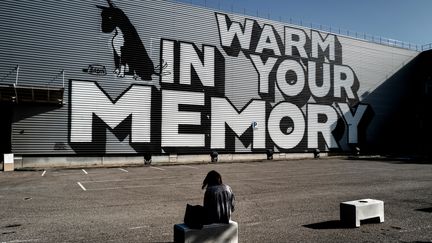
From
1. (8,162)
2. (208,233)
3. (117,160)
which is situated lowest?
(117,160)

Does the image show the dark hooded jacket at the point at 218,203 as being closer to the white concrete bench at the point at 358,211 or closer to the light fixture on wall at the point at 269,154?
the white concrete bench at the point at 358,211

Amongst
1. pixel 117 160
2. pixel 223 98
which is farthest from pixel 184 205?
pixel 223 98

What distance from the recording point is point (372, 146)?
4694 cm

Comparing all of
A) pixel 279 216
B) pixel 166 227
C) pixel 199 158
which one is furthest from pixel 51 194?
pixel 199 158

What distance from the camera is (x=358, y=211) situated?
976cm

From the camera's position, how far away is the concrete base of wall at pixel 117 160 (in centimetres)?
2845

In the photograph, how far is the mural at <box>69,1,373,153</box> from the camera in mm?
31828

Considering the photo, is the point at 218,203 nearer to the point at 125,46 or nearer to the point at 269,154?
the point at 125,46

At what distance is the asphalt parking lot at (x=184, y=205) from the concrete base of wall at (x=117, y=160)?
7511 mm

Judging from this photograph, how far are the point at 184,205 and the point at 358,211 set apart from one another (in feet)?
19.2

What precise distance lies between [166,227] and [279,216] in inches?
131

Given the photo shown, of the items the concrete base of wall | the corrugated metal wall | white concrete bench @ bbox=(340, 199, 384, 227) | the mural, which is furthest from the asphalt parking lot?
the mural

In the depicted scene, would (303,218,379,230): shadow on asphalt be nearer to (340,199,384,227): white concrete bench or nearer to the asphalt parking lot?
the asphalt parking lot

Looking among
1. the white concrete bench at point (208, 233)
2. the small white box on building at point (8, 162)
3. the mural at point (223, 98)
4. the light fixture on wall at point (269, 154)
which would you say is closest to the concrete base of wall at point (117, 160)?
the light fixture on wall at point (269, 154)
